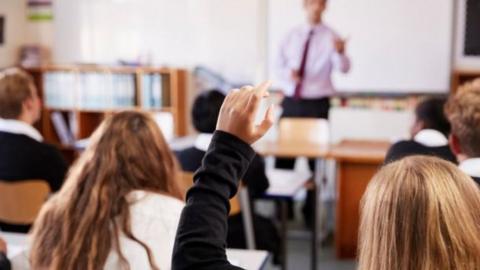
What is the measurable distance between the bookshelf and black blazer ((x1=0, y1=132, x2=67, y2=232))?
244 centimetres

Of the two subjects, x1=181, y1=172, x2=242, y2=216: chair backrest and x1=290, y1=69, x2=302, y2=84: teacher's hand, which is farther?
x1=290, y1=69, x2=302, y2=84: teacher's hand

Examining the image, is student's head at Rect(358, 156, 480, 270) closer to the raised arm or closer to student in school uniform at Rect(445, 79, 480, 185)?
the raised arm

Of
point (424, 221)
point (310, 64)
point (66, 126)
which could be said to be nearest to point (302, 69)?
point (310, 64)

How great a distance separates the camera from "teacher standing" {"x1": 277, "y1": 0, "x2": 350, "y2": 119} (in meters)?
5.08

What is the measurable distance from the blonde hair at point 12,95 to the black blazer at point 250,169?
80 centimetres

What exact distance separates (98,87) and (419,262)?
15.9 ft

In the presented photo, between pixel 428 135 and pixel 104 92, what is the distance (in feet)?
11.0

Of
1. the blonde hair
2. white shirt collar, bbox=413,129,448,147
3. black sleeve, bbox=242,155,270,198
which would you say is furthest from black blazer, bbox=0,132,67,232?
white shirt collar, bbox=413,129,448,147

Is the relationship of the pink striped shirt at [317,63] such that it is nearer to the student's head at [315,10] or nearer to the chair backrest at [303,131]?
the student's head at [315,10]

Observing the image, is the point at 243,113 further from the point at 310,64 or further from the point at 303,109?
the point at 310,64

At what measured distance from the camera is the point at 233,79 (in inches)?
215

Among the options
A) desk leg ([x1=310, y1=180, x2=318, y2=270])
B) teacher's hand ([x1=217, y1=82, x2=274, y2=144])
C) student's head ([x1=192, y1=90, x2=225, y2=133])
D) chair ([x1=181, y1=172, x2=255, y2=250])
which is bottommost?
desk leg ([x1=310, y1=180, x2=318, y2=270])

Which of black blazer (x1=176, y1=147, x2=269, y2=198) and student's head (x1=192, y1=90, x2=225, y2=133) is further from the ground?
student's head (x1=192, y1=90, x2=225, y2=133)

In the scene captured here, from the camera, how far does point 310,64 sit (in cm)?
Result: 520
